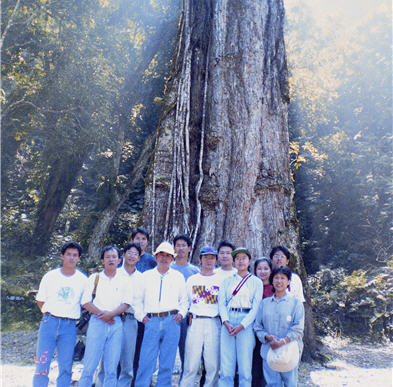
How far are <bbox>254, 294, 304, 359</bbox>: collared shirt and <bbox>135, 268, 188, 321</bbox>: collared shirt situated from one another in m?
0.79

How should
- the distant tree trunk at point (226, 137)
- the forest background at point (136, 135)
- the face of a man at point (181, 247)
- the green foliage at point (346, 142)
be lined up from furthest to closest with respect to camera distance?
the green foliage at point (346, 142), the forest background at point (136, 135), the distant tree trunk at point (226, 137), the face of a man at point (181, 247)

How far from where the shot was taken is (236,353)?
3.71 metres

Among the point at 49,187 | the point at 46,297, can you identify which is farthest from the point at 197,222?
the point at 49,187

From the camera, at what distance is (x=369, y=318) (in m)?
8.82

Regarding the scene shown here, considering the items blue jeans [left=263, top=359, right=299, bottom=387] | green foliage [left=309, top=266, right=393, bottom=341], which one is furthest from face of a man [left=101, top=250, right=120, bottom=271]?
green foliage [left=309, top=266, right=393, bottom=341]

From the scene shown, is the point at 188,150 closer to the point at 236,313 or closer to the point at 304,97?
the point at 236,313

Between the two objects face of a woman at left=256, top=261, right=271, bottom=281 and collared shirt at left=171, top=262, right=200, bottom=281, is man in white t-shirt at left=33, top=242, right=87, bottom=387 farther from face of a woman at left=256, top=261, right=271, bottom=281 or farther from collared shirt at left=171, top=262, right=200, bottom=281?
face of a woman at left=256, top=261, right=271, bottom=281

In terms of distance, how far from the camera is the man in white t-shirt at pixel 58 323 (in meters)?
3.67

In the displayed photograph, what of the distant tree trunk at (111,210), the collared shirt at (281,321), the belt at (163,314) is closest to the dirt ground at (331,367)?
the belt at (163,314)

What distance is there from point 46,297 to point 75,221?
42.2 feet

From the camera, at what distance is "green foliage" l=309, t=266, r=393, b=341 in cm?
869

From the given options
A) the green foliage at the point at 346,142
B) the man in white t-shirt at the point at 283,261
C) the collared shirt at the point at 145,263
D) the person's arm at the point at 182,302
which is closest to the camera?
the person's arm at the point at 182,302

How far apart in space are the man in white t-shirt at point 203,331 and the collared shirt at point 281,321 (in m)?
0.44

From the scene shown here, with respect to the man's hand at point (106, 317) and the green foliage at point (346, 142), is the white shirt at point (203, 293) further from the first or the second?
the green foliage at point (346, 142)
